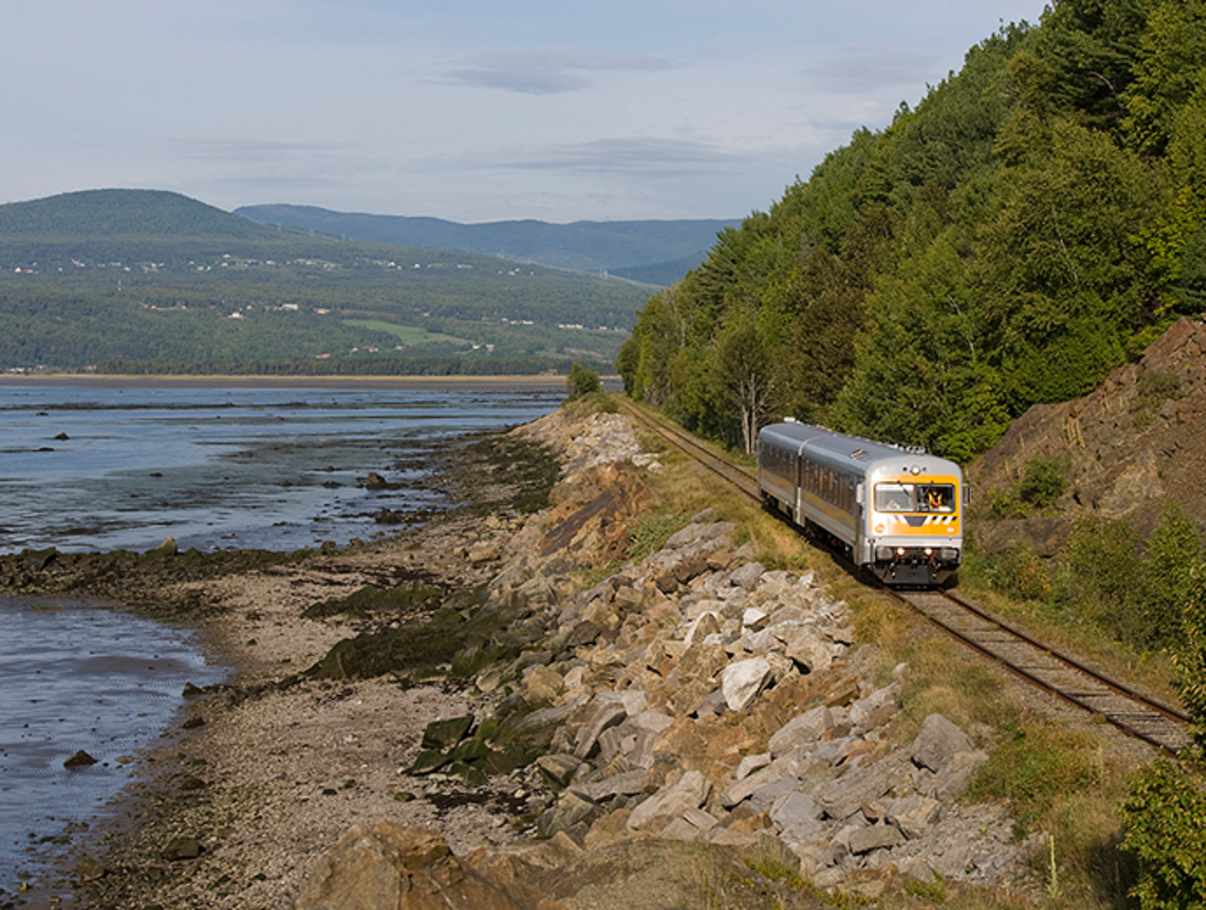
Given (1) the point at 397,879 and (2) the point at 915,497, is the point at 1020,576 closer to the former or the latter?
(2) the point at 915,497

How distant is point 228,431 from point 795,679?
6080 inches

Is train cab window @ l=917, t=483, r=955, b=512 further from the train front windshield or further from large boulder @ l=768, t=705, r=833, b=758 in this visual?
large boulder @ l=768, t=705, r=833, b=758

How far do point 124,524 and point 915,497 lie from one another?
194 feet

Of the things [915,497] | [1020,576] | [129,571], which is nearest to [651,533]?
[915,497]

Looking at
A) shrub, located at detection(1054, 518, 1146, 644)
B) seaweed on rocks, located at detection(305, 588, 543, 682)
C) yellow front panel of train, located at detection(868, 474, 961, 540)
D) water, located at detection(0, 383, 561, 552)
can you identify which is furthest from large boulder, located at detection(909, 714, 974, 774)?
water, located at detection(0, 383, 561, 552)

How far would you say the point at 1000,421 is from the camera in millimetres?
55531

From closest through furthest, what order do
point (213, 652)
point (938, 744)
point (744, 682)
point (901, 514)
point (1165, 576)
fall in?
point (938, 744) → point (744, 682) → point (1165, 576) → point (901, 514) → point (213, 652)

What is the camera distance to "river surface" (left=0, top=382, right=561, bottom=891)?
107 feet

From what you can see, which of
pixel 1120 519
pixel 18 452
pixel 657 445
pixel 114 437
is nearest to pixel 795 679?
pixel 1120 519

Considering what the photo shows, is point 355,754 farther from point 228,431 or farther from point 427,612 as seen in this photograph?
point 228,431

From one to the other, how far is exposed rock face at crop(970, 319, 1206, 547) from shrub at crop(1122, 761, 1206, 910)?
2683 centimetres

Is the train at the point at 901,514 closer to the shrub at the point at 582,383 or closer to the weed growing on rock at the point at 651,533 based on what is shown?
the weed growing on rock at the point at 651,533

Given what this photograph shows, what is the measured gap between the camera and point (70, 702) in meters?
39.5

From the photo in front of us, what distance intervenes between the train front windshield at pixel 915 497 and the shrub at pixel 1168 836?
66.4 ft
